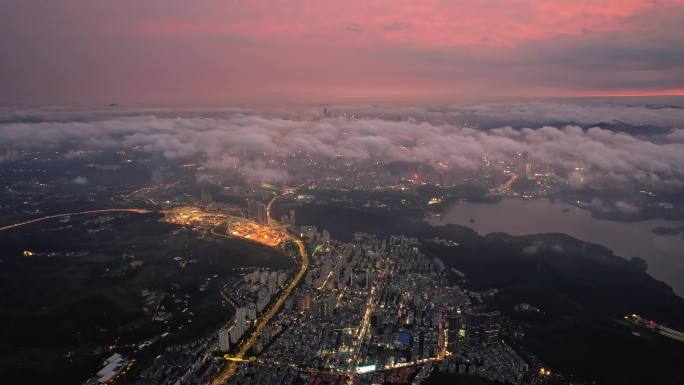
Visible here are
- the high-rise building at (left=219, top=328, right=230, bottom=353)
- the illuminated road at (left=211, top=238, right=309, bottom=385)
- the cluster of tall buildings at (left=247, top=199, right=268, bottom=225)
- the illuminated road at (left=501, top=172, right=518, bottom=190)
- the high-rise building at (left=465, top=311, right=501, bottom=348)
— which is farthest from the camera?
the illuminated road at (left=501, top=172, right=518, bottom=190)

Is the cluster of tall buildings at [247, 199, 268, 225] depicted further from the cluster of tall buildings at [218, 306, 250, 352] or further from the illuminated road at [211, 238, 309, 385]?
the cluster of tall buildings at [218, 306, 250, 352]

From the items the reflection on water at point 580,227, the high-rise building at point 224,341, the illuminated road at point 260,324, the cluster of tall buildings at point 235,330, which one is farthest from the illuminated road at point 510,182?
the high-rise building at point 224,341

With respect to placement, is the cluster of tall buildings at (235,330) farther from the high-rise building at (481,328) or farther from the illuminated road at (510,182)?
the illuminated road at (510,182)

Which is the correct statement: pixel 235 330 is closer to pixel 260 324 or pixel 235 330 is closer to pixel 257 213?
pixel 260 324

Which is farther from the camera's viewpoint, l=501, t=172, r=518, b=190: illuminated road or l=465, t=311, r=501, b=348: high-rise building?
l=501, t=172, r=518, b=190: illuminated road

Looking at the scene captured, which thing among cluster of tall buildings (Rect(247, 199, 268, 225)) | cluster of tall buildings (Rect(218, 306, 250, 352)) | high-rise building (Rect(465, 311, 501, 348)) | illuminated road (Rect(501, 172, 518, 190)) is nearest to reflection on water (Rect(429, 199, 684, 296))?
illuminated road (Rect(501, 172, 518, 190))

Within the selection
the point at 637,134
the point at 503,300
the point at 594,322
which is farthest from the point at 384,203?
Answer: the point at 637,134

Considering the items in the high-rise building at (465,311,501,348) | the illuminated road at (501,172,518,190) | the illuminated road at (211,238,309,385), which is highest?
the illuminated road at (501,172,518,190)

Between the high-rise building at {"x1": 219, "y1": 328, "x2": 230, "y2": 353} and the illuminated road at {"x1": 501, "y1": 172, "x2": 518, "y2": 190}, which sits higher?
the illuminated road at {"x1": 501, "y1": 172, "x2": 518, "y2": 190}

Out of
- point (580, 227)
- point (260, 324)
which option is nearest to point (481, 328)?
point (260, 324)
